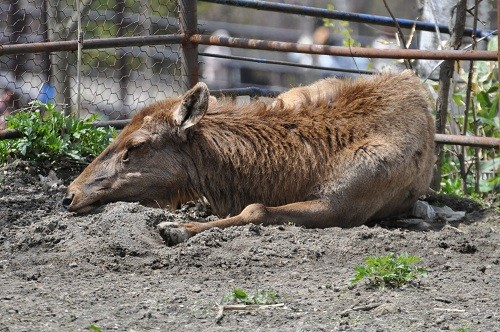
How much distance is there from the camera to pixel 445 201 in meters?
7.81

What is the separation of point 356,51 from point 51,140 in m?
2.64

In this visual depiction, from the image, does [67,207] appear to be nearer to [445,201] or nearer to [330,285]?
[330,285]

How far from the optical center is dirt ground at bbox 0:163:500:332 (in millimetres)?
4488

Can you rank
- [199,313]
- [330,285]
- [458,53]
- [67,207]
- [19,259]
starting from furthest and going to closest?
[458,53]
[67,207]
[19,259]
[330,285]
[199,313]

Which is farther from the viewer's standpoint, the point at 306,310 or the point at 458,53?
the point at 458,53

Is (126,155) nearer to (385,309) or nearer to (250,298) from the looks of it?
(250,298)

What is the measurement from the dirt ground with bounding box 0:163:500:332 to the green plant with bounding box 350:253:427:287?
55mm

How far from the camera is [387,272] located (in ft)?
16.4

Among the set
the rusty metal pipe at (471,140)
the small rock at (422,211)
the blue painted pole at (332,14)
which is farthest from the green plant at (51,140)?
the rusty metal pipe at (471,140)

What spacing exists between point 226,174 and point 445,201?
6.84 feet

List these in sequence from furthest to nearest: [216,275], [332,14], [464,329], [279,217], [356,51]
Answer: [332,14] → [356,51] → [279,217] → [216,275] → [464,329]

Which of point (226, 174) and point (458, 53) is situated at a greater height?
point (458, 53)

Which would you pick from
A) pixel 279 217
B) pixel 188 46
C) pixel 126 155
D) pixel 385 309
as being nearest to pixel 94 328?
pixel 385 309

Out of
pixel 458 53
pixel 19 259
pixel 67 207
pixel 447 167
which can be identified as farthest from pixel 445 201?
pixel 19 259
